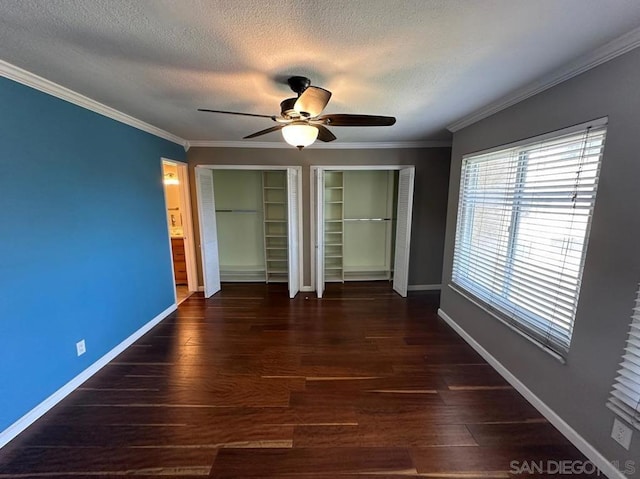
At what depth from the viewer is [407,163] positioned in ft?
13.8

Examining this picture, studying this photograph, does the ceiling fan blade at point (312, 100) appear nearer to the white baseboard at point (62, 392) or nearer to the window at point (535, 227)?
the window at point (535, 227)

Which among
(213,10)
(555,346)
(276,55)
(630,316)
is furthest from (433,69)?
(555,346)

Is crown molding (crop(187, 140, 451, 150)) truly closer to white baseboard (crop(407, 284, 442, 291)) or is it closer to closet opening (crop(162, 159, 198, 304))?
closet opening (crop(162, 159, 198, 304))

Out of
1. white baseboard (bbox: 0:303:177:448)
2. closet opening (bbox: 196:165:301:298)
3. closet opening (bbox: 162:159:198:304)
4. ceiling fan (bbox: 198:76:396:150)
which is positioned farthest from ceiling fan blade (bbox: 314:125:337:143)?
white baseboard (bbox: 0:303:177:448)

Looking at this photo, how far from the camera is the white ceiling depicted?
1.17 m

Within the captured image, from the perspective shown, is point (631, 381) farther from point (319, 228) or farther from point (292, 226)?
point (292, 226)

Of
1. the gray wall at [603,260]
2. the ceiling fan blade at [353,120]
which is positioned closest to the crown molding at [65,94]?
the ceiling fan blade at [353,120]

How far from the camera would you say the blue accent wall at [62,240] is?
174cm

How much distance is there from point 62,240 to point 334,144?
3.32 metres

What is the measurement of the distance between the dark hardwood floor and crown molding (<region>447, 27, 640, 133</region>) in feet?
7.73

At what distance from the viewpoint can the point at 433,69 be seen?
173 cm

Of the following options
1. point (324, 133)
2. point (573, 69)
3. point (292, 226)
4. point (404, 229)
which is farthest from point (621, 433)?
point (292, 226)

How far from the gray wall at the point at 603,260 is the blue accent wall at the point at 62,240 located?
12.0 ft

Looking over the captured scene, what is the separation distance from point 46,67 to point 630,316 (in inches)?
148
